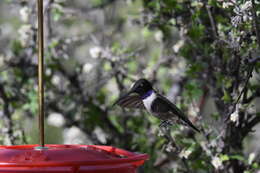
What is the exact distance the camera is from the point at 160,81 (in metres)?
5.27

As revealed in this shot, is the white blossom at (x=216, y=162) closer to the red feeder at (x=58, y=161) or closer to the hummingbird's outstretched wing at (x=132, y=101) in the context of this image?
the hummingbird's outstretched wing at (x=132, y=101)

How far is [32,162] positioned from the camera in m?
1.93

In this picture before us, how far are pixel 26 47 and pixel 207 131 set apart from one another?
1.77 m

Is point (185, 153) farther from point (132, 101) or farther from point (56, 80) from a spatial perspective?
point (56, 80)

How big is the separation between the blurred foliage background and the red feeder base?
758 mm

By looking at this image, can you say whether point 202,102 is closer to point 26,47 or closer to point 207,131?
point 207,131

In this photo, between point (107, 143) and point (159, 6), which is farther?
point (107, 143)

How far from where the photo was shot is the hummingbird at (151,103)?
2672mm

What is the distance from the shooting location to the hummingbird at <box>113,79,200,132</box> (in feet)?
8.77

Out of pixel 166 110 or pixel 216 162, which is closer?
pixel 166 110

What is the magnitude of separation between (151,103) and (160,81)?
2566mm

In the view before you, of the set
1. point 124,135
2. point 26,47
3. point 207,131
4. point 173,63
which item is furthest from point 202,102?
point 26,47

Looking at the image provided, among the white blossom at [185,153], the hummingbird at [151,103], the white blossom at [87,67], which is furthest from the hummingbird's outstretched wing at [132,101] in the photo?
the white blossom at [87,67]

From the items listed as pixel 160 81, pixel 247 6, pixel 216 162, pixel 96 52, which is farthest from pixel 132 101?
pixel 160 81
